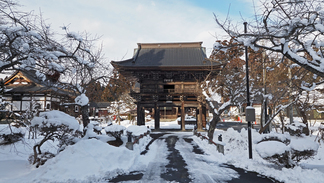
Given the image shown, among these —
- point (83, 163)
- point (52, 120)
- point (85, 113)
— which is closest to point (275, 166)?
point (83, 163)

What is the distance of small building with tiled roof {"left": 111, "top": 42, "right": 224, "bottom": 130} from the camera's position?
917 inches

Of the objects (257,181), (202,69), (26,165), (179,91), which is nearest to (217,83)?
(202,69)

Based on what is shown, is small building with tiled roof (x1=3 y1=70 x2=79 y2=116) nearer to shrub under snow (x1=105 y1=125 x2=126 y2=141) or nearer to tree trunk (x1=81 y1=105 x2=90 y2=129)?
shrub under snow (x1=105 y1=125 x2=126 y2=141)

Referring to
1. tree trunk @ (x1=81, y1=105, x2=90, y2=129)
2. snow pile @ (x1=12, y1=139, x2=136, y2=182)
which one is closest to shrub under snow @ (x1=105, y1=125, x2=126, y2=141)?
tree trunk @ (x1=81, y1=105, x2=90, y2=129)

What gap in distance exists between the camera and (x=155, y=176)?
7.23 meters

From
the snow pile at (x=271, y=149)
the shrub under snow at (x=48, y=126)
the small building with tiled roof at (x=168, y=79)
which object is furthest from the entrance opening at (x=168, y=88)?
the snow pile at (x=271, y=149)

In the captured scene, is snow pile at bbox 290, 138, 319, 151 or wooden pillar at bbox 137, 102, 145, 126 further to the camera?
wooden pillar at bbox 137, 102, 145, 126

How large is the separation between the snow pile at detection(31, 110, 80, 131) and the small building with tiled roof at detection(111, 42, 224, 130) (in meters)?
14.2

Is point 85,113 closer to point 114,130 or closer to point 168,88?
point 114,130

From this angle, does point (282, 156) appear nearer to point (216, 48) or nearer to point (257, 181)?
point (257, 181)

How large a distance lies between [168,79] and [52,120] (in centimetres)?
1794

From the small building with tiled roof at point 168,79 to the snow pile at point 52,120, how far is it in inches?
558

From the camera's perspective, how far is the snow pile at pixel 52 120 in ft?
26.2

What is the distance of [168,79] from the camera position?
2519 centimetres
